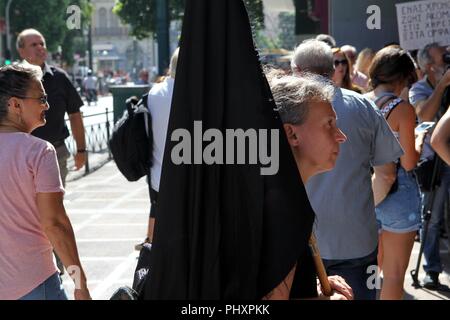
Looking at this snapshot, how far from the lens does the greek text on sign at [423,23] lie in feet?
22.0

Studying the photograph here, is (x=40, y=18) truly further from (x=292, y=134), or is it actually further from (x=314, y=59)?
(x=292, y=134)

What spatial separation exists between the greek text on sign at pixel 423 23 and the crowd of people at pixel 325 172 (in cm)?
141

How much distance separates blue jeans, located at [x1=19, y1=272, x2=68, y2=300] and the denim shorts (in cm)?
209

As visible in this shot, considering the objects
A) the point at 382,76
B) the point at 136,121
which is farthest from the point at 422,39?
the point at 136,121

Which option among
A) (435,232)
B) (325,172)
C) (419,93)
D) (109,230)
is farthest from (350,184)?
(109,230)

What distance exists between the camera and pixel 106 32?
7256 centimetres

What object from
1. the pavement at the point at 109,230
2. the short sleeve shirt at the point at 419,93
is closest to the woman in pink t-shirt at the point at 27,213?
the pavement at the point at 109,230

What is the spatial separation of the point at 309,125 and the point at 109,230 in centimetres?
715

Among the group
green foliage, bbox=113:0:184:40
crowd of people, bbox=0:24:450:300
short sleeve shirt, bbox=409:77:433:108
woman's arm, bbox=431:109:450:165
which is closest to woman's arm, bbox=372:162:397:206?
crowd of people, bbox=0:24:450:300

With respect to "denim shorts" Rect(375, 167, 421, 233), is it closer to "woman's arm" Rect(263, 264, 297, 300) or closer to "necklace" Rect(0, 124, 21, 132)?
"necklace" Rect(0, 124, 21, 132)

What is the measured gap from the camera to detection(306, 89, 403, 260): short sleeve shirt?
13.0ft

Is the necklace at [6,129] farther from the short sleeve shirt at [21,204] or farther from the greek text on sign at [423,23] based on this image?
the greek text on sign at [423,23]

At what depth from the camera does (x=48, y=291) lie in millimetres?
3535

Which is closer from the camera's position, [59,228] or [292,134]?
[292,134]
